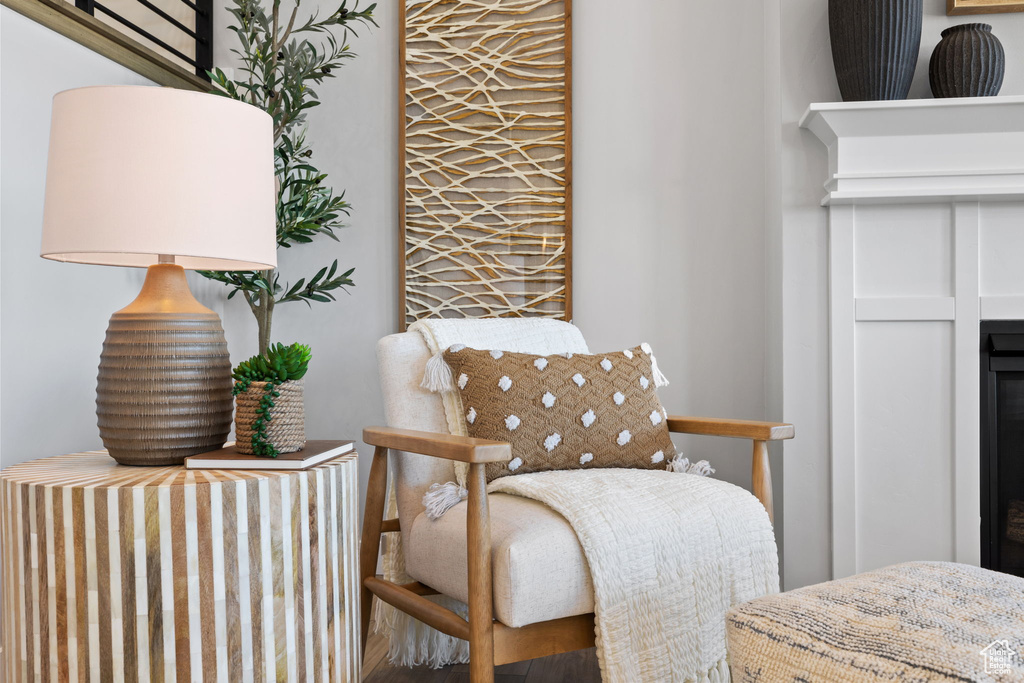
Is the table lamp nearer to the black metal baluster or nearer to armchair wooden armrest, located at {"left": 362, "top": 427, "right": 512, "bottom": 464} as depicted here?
armchair wooden armrest, located at {"left": 362, "top": 427, "right": 512, "bottom": 464}

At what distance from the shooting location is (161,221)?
44.5 inches

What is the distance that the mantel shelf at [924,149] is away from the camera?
1964 millimetres

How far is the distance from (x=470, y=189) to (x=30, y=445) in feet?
4.88

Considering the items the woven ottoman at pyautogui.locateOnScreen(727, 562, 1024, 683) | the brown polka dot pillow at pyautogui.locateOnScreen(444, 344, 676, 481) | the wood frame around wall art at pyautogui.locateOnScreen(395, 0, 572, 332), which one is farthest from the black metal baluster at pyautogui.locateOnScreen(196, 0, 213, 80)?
the woven ottoman at pyautogui.locateOnScreen(727, 562, 1024, 683)

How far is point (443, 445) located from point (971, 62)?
5.60ft

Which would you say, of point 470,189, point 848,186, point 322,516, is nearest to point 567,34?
point 470,189

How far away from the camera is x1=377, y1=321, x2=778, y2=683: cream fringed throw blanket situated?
4.53 feet

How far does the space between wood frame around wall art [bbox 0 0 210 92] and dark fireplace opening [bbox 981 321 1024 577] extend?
2444mm

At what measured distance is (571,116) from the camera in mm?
2533

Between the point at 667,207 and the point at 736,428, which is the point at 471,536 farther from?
the point at 667,207

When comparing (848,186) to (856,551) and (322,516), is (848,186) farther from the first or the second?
(322,516)

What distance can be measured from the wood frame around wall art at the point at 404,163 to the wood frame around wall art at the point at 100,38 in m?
0.67

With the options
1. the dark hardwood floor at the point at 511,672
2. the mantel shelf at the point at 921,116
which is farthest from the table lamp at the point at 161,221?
the mantel shelf at the point at 921,116

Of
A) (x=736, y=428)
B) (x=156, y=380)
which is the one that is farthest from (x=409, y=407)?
(x=736, y=428)
